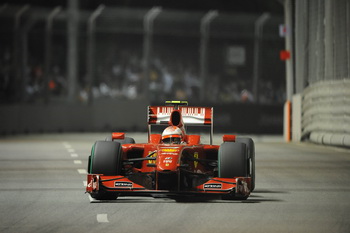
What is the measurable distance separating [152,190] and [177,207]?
1.67 ft

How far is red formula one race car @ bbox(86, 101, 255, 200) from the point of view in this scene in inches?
441

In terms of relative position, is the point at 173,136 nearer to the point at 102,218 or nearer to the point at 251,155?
the point at 251,155

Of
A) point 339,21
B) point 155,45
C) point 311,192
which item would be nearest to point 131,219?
point 311,192

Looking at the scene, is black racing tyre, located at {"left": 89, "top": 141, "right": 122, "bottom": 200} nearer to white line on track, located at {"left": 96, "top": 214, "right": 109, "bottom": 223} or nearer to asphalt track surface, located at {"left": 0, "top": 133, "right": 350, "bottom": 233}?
asphalt track surface, located at {"left": 0, "top": 133, "right": 350, "bottom": 233}

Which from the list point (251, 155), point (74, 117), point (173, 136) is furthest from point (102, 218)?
point (74, 117)

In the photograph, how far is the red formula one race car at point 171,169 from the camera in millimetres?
11195

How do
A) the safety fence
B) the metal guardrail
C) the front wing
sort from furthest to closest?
the safety fence → the metal guardrail → the front wing

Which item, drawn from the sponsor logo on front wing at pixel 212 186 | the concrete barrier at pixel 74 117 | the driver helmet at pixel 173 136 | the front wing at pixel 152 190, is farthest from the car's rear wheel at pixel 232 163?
the concrete barrier at pixel 74 117

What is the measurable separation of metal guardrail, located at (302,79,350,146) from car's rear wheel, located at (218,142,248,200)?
441 inches

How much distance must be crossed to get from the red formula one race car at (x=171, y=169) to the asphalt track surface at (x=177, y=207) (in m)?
0.16

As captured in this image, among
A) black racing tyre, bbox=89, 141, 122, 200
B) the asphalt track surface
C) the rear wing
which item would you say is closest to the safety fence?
the asphalt track surface

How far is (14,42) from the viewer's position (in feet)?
114

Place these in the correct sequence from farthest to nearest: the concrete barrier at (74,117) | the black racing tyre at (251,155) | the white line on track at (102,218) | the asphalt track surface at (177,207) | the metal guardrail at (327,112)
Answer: the concrete barrier at (74,117)
the metal guardrail at (327,112)
the black racing tyre at (251,155)
the white line on track at (102,218)
the asphalt track surface at (177,207)

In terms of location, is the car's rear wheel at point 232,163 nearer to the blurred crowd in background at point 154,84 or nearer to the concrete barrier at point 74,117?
the concrete barrier at point 74,117
